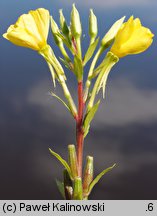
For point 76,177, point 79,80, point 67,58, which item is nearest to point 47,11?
point 67,58

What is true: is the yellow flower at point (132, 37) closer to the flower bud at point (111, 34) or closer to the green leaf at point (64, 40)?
the flower bud at point (111, 34)

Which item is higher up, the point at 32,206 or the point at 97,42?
the point at 97,42

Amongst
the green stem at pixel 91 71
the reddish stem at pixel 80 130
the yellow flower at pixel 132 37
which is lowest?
the reddish stem at pixel 80 130

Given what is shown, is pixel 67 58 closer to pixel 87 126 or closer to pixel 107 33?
pixel 107 33

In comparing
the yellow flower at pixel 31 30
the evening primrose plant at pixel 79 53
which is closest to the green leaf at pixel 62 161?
the evening primrose plant at pixel 79 53

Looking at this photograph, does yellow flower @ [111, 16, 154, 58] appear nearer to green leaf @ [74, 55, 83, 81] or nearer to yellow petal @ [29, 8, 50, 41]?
green leaf @ [74, 55, 83, 81]

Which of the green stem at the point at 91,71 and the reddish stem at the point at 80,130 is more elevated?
the green stem at the point at 91,71

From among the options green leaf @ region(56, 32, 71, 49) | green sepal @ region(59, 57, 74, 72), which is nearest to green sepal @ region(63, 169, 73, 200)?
green sepal @ region(59, 57, 74, 72)
